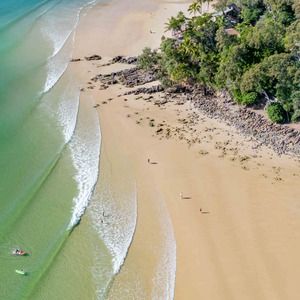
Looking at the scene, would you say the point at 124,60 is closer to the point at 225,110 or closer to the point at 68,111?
the point at 68,111

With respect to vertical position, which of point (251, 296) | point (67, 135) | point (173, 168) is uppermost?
point (67, 135)

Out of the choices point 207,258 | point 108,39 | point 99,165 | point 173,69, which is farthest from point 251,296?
point 108,39

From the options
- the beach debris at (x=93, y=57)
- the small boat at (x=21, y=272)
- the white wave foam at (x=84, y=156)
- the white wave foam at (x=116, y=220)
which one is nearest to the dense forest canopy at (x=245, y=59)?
the beach debris at (x=93, y=57)

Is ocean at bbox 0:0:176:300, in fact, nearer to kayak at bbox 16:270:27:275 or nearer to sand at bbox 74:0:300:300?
kayak at bbox 16:270:27:275

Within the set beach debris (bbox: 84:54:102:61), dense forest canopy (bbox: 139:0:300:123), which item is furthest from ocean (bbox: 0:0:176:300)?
dense forest canopy (bbox: 139:0:300:123)

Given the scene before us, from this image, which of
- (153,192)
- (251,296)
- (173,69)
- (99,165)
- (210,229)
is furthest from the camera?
(173,69)

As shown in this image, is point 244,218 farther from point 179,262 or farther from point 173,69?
point 173,69
